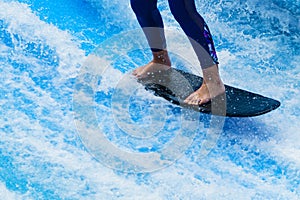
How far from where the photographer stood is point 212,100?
2.30 metres

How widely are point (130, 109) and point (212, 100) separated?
1.26 ft

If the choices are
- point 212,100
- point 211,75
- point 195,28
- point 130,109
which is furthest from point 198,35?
point 130,109

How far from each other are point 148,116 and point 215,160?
0.39m

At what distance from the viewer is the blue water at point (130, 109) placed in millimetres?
1998

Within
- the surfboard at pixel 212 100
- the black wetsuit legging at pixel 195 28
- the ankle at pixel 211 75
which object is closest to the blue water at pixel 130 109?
the surfboard at pixel 212 100

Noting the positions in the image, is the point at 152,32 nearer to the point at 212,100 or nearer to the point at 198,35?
the point at 198,35

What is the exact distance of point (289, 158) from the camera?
2.23m

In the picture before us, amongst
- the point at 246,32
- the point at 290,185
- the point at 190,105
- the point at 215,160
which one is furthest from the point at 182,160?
the point at 246,32

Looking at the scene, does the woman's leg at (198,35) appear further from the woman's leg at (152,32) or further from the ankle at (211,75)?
the woman's leg at (152,32)

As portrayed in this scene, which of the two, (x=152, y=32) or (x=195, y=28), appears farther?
(x=152, y=32)

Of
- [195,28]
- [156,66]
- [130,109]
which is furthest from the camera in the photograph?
[156,66]

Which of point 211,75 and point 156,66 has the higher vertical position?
point 156,66

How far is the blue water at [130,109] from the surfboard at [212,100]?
78 mm

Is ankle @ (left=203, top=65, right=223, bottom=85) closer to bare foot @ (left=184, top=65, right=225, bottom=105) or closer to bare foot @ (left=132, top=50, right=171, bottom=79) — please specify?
bare foot @ (left=184, top=65, right=225, bottom=105)
